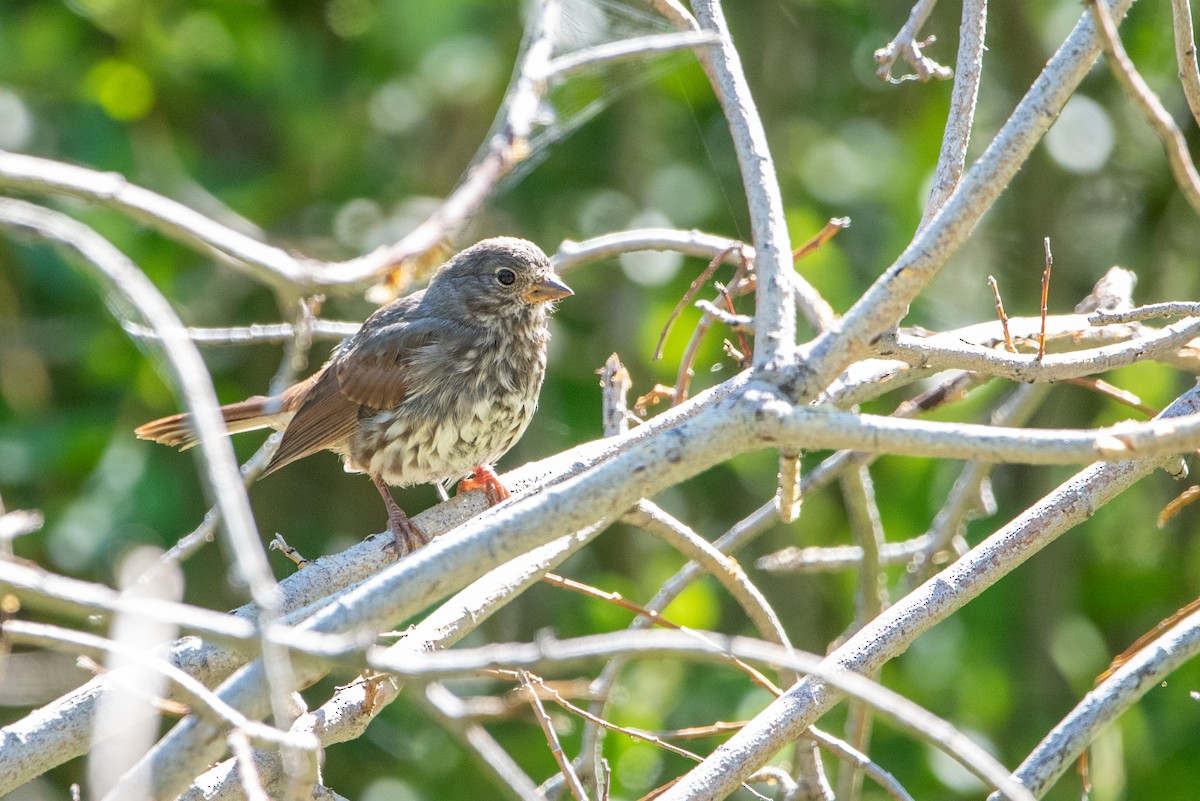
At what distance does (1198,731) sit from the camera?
5.03 m

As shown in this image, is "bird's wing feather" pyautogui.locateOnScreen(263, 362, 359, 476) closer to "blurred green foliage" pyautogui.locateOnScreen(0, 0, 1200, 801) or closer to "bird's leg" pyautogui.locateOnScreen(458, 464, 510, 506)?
"bird's leg" pyautogui.locateOnScreen(458, 464, 510, 506)

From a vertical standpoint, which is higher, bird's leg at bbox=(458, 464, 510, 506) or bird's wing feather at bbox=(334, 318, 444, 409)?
bird's wing feather at bbox=(334, 318, 444, 409)

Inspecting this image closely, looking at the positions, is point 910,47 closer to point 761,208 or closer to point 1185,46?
point 1185,46

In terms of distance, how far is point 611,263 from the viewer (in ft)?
19.7

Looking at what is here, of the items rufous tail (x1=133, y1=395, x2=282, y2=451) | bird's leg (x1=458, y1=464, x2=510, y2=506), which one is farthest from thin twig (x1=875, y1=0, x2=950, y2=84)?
rufous tail (x1=133, y1=395, x2=282, y2=451)

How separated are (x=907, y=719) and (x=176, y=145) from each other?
4.65 metres

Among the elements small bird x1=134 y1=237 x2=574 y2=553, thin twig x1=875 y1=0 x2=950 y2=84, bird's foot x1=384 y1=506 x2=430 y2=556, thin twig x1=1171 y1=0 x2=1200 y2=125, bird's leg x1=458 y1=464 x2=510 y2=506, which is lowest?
thin twig x1=1171 y1=0 x2=1200 y2=125

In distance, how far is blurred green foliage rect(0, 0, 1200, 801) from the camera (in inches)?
203

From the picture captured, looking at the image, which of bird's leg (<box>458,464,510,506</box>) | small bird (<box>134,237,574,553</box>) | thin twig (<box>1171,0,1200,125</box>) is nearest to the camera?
thin twig (<box>1171,0,1200,125</box>)

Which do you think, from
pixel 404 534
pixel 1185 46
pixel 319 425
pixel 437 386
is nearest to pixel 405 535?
pixel 404 534

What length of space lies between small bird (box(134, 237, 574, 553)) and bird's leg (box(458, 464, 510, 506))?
0.5 inches

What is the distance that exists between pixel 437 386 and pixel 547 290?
1.76ft

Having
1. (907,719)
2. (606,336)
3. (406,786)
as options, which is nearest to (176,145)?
(606,336)

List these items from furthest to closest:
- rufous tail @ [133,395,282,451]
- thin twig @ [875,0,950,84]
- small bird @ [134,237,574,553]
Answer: rufous tail @ [133,395,282,451] < small bird @ [134,237,574,553] < thin twig @ [875,0,950,84]
